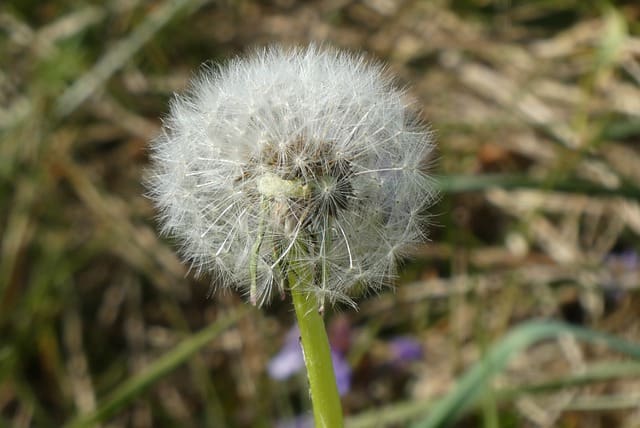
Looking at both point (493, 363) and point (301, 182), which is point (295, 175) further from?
point (493, 363)

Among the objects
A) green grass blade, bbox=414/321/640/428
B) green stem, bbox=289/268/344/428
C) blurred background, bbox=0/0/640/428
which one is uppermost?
blurred background, bbox=0/0/640/428

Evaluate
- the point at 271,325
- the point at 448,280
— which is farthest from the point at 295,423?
the point at 448,280

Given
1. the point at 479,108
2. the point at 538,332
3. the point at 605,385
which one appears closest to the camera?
the point at 538,332

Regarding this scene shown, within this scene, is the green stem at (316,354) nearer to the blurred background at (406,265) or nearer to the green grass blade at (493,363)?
the green grass blade at (493,363)

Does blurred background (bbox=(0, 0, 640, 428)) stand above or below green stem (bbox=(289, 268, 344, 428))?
above

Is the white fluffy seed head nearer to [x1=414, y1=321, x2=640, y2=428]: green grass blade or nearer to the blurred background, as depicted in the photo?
[x1=414, y1=321, x2=640, y2=428]: green grass blade

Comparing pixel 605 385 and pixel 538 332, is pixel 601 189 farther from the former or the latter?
pixel 605 385

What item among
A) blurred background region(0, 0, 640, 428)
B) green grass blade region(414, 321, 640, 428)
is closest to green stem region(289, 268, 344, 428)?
green grass blade region(414, 321, 640, 428)
